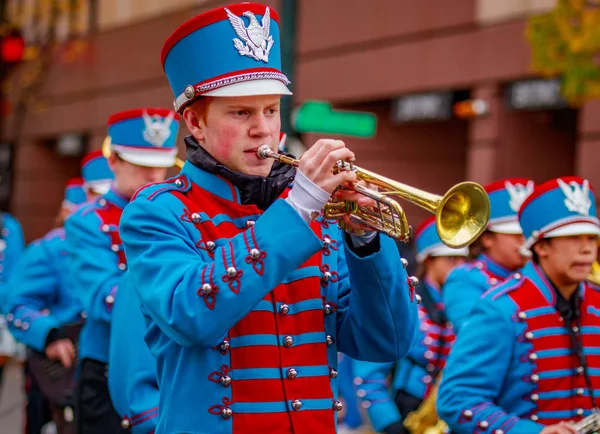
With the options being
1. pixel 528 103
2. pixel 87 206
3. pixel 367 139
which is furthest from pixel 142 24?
pixel 87 206

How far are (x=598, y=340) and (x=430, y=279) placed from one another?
343cm

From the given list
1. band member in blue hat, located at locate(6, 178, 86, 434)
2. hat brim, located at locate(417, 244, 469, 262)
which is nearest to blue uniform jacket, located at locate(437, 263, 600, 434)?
band member in blue hat, located at locate(6, 178, 86, 434)

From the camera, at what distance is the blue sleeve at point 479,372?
4.81 m

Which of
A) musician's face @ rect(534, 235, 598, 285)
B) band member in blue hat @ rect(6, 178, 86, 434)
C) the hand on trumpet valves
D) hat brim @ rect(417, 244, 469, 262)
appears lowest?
band member in blue hat @ rect(6, 178, 86, 434)

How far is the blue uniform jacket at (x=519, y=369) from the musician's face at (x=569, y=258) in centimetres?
14

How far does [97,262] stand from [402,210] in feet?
10.4

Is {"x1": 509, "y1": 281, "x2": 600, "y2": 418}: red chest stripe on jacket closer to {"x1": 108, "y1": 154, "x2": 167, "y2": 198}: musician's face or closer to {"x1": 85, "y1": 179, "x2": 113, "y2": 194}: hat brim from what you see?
{"x1": 108, "y1": 154, "x2": 167, "y2": 198}: musician's face

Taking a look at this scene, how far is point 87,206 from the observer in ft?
20.9

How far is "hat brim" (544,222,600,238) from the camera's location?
5047mm

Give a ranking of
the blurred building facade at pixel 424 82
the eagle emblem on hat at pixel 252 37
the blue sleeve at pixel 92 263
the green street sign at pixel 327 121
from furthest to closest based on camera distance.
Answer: the blurred building facade at pixel 424 82, the green street sign at pixel 327 121, the blue sleeve at pixel 92 263, the eagle emblem on hat at pixel 252 37

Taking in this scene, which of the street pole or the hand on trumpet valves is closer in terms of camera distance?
the hand on trumpet valves

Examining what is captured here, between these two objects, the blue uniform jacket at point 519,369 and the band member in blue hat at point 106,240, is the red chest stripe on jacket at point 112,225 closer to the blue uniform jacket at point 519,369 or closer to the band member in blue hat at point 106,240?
the band member in blue hat at point 106,240

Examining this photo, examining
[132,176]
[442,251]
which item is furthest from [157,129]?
[442,251]

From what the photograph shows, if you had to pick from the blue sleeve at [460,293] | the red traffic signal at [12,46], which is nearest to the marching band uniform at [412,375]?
the blue sleeve at [460,293]
